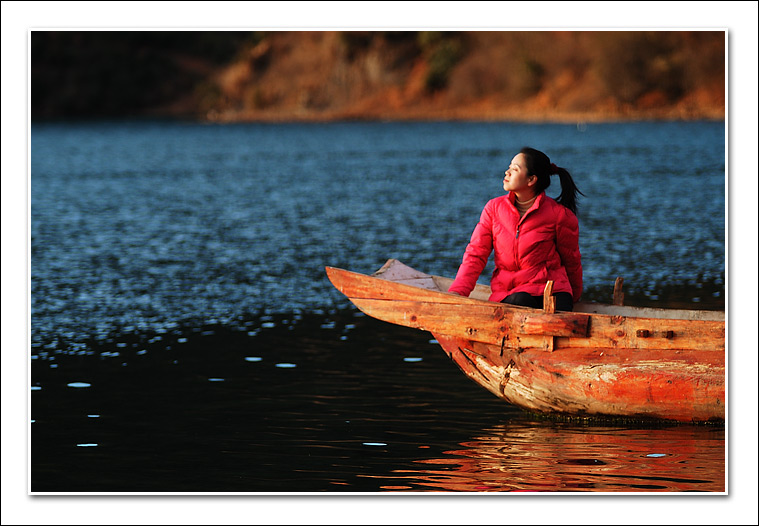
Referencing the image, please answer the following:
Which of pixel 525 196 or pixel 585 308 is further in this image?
pixel 585 308

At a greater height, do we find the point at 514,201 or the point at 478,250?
the point at 514,201

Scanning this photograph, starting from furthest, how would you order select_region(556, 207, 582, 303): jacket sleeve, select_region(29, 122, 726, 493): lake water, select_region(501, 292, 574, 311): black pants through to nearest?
select_region(501, 292, 574, 311): black pants
select_region(556, 207, 582, 303): jacket sleeve
select_region(29, 122, 726, 493): lake water

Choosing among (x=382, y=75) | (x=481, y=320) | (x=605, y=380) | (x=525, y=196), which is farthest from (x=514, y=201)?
(x=382, y=75)

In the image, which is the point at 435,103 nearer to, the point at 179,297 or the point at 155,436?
the point at 179,297

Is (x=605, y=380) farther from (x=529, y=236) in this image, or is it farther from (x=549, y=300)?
(x=529, y=236)

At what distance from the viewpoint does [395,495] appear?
19.4 ft

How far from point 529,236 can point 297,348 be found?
3550 mm

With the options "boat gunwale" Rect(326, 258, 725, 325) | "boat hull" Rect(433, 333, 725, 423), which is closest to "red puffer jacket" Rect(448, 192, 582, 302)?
"boat gunwale" Rect(326, 258, 725, 325)

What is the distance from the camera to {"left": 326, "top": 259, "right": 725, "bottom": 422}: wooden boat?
7.18 meters

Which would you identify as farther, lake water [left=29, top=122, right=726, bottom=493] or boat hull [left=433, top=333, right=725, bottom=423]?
boat hull [left=433, top=333, right=725, bottom=423]

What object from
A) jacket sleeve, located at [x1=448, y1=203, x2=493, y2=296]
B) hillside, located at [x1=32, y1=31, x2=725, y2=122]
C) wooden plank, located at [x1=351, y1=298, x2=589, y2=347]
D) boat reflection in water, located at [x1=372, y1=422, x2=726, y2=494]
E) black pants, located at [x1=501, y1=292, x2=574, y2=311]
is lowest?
boat reflection in water, located at [x1=372, y1=422, x2=726, y2=494]

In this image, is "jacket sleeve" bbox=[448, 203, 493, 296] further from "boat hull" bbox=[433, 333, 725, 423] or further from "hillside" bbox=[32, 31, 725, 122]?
"hillside" bbox=[32, 31, 725, 122]

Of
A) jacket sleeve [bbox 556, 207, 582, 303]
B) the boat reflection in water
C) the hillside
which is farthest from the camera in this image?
the hillside

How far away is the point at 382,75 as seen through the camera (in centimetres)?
8356
